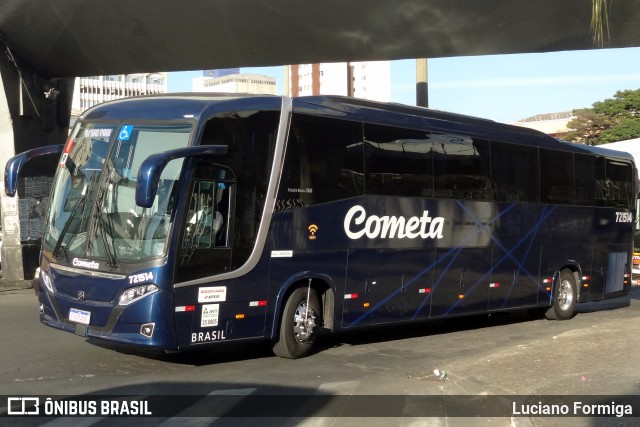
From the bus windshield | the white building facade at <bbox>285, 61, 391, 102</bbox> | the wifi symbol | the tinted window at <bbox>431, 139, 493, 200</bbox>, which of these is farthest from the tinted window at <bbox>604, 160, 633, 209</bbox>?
the white building facade at <bbox>285, 61, 391, 102</bbox>

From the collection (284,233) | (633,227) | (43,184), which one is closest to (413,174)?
(284,233)

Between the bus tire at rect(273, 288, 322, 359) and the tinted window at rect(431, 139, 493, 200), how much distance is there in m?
3.35

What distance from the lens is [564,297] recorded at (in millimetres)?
17344

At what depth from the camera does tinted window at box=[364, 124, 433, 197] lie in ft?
40.2

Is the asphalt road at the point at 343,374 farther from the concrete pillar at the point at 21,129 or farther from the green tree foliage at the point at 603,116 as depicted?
the green tree foliage at the point at 603,116

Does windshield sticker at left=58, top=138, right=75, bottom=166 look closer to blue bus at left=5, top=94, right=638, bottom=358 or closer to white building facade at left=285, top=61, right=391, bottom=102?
blue bus at left=5, top=94, right=638, bottom=358

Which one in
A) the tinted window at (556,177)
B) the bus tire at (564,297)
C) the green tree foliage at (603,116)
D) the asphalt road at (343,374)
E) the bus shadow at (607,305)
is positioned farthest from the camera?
the green tree foliage at (603,116)

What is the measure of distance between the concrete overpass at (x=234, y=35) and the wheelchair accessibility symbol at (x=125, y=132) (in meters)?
6.79

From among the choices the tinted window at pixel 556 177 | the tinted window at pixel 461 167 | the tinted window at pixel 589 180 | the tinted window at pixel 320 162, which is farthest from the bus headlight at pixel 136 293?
the tinted window at pixel 589 180

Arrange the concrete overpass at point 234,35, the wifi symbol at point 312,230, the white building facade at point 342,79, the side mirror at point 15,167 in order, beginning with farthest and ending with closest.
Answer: the white building facade at point 342,79
the concrete overpass at point 234,35
the wifi symbol at point 312,230
the side mirror at point 15,167

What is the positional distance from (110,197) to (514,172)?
8.43 m

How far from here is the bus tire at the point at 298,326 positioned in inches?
432

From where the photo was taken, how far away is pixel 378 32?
1652cm

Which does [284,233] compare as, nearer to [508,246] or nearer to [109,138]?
[109,138]
